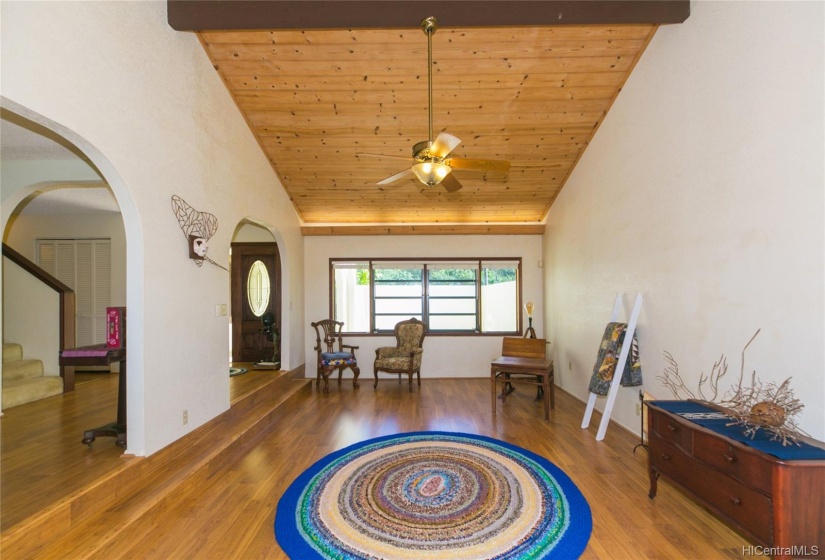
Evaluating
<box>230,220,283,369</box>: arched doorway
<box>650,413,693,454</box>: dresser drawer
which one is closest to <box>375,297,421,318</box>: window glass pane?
<box>230,220,283,369</box>: arched doorway

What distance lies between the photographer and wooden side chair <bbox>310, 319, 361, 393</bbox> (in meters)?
5.73

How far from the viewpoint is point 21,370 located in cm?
447

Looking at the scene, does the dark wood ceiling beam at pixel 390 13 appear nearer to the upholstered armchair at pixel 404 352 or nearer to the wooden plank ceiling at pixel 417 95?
the wooden plank ceiling at pixel 417 95

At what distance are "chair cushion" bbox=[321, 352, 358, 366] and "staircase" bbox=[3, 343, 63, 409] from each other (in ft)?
10.3

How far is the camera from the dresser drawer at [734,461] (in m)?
1.81

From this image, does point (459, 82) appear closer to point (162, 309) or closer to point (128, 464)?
point (162, 309)

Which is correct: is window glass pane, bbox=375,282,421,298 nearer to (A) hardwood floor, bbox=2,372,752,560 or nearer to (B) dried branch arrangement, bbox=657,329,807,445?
(A) hardwood floor, bbox=2,372,752,560

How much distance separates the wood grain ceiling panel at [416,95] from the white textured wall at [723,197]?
461 millimetres

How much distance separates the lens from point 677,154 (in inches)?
123

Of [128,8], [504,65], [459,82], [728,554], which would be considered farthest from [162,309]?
[728,554]

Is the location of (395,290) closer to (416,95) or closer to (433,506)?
(416,95)

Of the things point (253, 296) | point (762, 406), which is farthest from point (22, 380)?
point (762, 406)

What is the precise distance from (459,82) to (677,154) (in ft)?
6.90

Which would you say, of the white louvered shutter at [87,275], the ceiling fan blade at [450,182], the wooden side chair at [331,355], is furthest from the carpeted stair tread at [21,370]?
the ceiling fan blade at [450,182]
